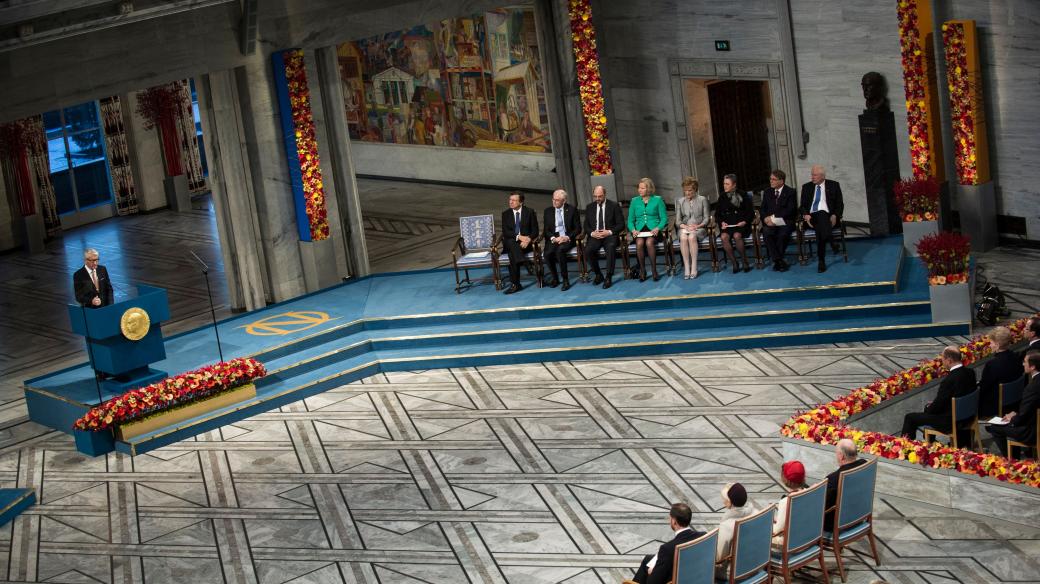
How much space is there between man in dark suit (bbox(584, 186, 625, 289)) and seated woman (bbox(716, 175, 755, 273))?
1064mm

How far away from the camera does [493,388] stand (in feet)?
42.3

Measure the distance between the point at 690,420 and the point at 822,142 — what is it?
20.1ft

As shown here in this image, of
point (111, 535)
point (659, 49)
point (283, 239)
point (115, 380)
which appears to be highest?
point (659, 49)

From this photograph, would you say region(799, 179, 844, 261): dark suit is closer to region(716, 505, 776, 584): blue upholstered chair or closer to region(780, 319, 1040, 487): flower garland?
region(780, 319, 1040, 487): flower garland

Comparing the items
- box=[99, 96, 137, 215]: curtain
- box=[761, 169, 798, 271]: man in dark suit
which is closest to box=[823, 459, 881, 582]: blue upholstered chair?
box=[761, 169, 798, 271]: man in dark suit

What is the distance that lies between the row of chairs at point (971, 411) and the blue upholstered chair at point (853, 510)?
133 cm

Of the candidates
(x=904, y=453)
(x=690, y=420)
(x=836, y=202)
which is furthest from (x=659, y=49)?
(x=904, y=453)

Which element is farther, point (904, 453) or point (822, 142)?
point (822, 142)

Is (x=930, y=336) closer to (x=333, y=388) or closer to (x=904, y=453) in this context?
(x=904, y=453)

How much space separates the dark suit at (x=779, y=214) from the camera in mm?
13766

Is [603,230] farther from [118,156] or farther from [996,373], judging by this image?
[118,156]

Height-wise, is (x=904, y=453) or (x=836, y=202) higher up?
(x=836, y=202)

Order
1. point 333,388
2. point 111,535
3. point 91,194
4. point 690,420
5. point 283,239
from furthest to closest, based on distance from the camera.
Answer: point 91,194, point 283,239, point 333,388, point 690,420, point 111,535

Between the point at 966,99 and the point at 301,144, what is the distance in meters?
7.49
